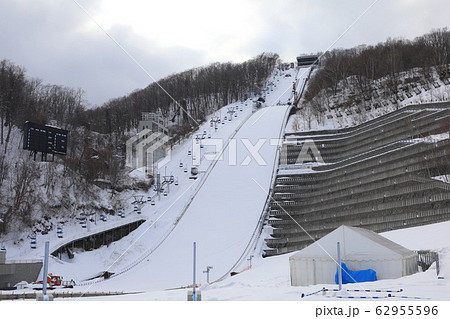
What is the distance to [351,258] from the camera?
14.9 metres

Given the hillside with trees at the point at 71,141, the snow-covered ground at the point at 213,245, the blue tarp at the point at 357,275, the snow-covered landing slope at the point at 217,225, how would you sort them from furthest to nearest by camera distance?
the hillside with trees at the point at 71,141 → the snow-covered landing slope at the point at 217,225 → the snow-covered ground at the point at 213,245 → the blue tarp at the point at 357,275

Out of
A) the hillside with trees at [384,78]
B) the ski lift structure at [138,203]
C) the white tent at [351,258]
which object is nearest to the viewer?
the white tent at [351,258]

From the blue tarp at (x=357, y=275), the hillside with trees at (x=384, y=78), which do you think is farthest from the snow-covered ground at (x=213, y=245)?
the hillside with trees at (x=384, y=78)

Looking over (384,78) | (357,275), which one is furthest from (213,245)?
(384,78)

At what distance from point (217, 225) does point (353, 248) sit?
16.9 meters

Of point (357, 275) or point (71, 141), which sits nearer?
point (357, 275)

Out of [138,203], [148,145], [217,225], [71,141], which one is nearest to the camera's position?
[217,225]

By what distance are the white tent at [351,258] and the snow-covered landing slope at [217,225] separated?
361 inches

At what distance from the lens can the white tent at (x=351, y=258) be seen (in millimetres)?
14422

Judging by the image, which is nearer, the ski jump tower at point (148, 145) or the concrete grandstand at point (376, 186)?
the concrete grandstand at point (376, 186)

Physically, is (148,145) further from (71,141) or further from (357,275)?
(357,275)

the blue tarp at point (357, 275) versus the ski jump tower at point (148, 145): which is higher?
the ski jump tower at point (148, 145)


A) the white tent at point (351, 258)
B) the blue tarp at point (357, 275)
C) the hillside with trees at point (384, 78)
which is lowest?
the blue tarp at point (357, 275)

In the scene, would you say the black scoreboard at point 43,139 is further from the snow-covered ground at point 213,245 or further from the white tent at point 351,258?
the white tent at point 351,258
